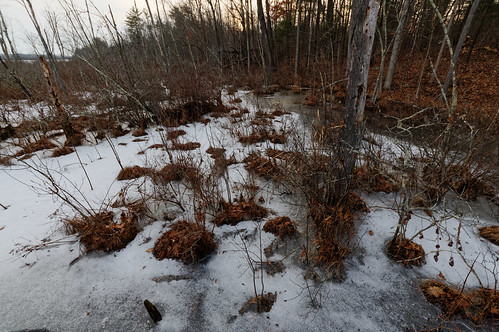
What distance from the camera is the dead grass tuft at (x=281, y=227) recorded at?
9.96 feet

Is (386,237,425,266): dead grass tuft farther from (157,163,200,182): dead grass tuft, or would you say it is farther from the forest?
(157,163,200,182): dead grass tuft

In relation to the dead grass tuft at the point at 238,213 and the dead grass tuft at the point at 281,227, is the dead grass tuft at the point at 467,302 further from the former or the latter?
the dead grass tuft at the point at 238,213

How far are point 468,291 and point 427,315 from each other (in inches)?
23.8

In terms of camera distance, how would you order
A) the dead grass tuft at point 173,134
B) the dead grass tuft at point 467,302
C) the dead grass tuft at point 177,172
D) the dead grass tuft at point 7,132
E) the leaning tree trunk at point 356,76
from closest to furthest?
the dead grass tuft at point 467,302
the leaning tree trunk at point 356,76
the dead grass tuft at point 177,172
the dead grass tuft at point 173,134
the dead grass tuft at point 7,132

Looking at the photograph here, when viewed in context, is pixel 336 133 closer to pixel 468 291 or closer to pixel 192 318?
pixel 468 291

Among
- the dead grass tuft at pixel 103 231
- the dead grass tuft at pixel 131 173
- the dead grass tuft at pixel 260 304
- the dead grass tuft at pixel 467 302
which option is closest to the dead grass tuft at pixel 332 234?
the dead grass tuft at pixel 260 304

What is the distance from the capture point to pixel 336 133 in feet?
10.6

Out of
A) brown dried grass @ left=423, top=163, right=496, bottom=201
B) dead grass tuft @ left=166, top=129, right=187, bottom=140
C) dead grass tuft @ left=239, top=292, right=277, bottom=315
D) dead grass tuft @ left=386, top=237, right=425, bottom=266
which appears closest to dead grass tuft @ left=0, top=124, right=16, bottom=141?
dead grass tuft @ left=166, top=129, right=187, bottom=140

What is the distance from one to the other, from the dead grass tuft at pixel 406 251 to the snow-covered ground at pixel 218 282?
9 cm

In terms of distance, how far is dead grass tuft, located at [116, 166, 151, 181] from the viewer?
4297mm

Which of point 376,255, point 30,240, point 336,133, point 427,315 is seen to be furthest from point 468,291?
point 30,240

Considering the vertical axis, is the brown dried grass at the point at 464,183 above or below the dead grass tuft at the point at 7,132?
below

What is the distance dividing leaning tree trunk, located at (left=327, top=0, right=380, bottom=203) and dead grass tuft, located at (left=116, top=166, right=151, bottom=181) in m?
3.75

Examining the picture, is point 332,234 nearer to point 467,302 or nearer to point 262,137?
point 467,302
